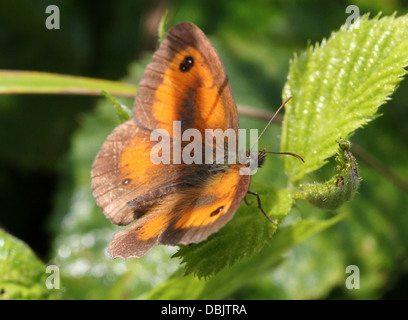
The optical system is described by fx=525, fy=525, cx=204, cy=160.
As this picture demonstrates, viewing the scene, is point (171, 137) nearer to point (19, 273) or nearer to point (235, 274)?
point (235, 274)

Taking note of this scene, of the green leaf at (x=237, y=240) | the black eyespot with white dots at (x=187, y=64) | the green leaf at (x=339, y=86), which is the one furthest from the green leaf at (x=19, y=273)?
the green leaf at (x=339, y=86)

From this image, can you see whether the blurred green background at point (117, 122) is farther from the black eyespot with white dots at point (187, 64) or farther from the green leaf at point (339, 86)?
the black eyespot with white dots at point (187, 64)

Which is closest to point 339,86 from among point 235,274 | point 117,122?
point 235,274

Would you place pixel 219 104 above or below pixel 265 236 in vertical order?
above

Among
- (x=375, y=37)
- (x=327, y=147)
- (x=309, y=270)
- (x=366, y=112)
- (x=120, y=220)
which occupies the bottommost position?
(x=309, y=270)

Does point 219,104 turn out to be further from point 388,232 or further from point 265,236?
point 388,232

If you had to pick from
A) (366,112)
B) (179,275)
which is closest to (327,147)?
(366,112)

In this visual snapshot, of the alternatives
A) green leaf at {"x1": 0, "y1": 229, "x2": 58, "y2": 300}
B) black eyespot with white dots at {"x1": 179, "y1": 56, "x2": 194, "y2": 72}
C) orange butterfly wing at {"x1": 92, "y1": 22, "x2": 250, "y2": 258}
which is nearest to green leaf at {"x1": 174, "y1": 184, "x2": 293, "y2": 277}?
orange butterfly wing at {"x1": 92, "y1": 22, "x2": 250, "y2": 258}

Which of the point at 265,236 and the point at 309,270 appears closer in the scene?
the point at 265,236
